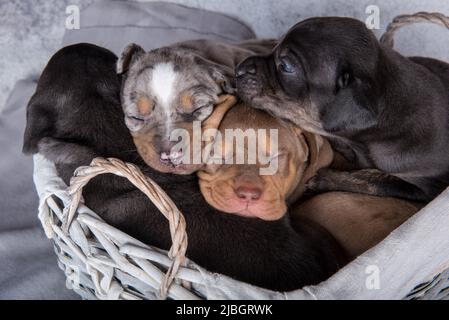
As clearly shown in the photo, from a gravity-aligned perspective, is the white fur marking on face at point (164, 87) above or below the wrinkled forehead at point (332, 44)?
below

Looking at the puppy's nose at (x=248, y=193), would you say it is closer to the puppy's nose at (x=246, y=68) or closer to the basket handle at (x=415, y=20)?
the puppy's nose at (x=246, y=68)

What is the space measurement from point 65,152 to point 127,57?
443 mm

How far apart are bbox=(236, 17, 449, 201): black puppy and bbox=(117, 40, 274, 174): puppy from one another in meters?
0.15

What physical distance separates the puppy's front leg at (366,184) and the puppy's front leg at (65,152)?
0.88 meters

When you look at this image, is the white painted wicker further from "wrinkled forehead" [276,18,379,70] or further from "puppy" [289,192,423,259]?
"wrinkled forehead" [276,18,379,70]

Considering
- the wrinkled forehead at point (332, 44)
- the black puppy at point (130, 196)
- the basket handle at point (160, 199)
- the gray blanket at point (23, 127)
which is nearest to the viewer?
the basket handle at point (160, 199)

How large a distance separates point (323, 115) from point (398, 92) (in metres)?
0.28

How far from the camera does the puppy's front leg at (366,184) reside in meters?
2.17

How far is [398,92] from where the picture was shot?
6.43ft

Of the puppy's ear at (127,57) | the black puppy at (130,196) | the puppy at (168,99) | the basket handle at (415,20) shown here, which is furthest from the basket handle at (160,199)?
the basket handle at (415,20)

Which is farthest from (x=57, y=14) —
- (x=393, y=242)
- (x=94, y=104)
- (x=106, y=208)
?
(x=393, y=242)

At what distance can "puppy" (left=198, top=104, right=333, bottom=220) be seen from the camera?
180 cm
